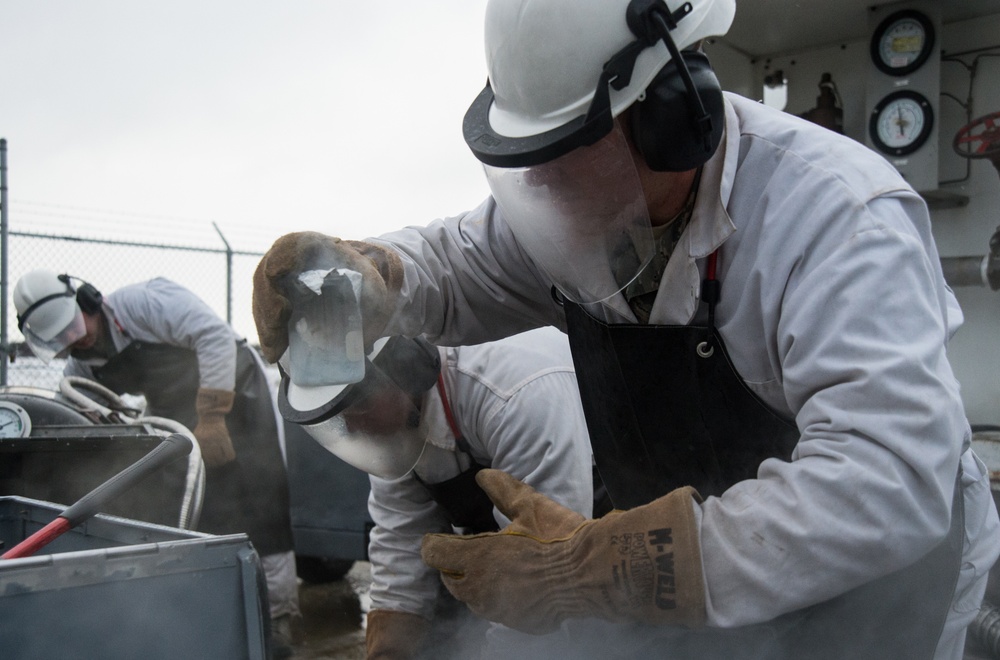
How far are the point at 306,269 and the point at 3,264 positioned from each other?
15.7 feet

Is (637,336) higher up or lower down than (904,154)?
lower down

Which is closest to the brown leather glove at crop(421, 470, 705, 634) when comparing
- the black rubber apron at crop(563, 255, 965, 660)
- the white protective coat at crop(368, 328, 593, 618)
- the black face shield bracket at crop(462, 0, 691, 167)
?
the black rubber apron at crop(563, 255, 965, 660)

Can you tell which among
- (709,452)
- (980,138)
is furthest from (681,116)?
(980,138)

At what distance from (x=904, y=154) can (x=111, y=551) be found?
3.26 m

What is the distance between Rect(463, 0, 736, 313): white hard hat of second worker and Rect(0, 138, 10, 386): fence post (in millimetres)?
4807

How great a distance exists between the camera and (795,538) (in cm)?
99

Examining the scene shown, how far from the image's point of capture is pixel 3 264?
5.20m

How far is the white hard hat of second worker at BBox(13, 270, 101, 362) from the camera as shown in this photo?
4027 millimetres

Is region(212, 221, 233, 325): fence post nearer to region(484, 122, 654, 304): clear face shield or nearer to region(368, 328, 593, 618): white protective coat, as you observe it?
region(368, 328, 593, 618): white protective coat

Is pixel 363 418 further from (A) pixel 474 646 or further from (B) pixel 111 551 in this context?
(A) pixel 474 646

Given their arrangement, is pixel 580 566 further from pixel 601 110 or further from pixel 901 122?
pixel 901 122

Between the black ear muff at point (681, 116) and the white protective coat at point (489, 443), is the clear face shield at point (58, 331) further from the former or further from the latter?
the black ear muff at point (681, 116)

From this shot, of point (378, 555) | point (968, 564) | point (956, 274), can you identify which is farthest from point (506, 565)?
point (956, 274)

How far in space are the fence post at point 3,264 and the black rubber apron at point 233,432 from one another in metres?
1.25
